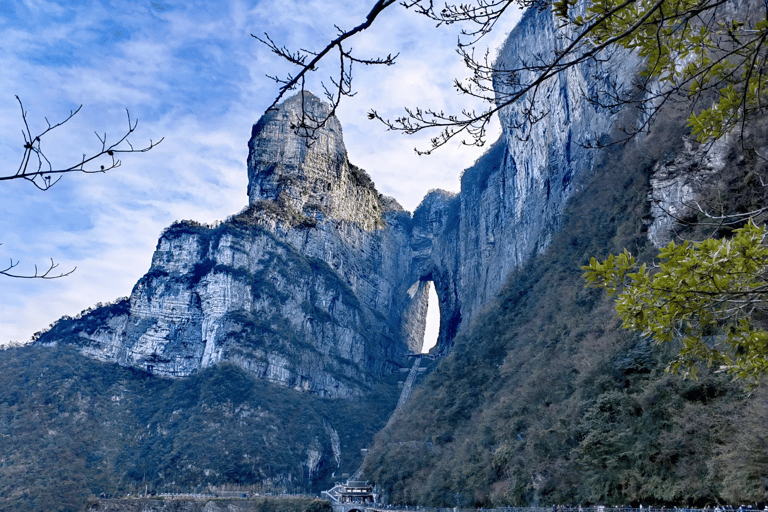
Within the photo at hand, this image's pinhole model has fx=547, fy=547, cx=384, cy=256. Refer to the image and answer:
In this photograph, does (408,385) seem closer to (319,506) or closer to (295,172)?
(295,172)

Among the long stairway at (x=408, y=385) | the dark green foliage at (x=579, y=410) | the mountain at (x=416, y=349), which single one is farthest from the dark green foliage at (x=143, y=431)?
the dark green foliage at (x=579, y=410)

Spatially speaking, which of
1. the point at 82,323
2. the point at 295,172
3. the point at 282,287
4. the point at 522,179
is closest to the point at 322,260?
the point at 282,287

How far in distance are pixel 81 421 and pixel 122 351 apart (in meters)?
11.0

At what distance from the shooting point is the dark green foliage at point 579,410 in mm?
12891

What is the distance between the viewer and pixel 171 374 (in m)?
68.8

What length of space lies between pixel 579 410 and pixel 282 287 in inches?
2451

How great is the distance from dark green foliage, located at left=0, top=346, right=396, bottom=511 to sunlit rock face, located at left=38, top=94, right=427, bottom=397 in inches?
134

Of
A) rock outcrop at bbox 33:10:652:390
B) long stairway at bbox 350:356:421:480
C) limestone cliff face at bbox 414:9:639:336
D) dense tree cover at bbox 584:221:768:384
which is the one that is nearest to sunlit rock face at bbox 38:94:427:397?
rock outcrop at bbox 33:10:652:390

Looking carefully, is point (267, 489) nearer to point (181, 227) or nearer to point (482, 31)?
point (181, 227)

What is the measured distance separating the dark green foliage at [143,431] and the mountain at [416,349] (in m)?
0.25

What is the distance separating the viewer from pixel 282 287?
254 ft

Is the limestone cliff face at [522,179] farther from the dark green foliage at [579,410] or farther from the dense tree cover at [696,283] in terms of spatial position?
the dense tree cover at [696,283]

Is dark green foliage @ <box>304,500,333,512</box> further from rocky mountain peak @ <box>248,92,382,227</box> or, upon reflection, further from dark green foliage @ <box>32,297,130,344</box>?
rocky mountain peak @ <box>248,92,382,227</box>

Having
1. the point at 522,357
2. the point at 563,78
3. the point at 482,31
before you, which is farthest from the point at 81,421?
the point at 482,31
